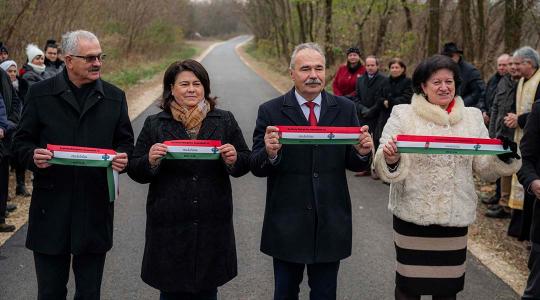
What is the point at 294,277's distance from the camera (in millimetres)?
3688

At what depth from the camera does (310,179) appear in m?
3.48

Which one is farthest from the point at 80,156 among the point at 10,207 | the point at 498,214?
the point at 498,214

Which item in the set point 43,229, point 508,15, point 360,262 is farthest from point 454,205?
point 508,15

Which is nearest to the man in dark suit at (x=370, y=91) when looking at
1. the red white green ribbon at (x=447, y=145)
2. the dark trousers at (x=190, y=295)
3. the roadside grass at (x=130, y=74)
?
the red white green ribbon at (x=447, y=145)

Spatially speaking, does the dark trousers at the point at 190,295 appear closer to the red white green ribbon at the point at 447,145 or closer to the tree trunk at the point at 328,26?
the red white green ribbon at the point at 447,145

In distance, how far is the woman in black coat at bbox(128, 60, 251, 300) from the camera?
3.42 meters

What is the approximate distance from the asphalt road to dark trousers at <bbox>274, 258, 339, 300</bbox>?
123cm

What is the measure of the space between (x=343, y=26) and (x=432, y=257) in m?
19.3

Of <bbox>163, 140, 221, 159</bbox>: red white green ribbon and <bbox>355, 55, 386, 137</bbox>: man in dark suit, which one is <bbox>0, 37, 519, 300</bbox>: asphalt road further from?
<bbox>163, 140, 221, 159</bbox>: red white green ribbon

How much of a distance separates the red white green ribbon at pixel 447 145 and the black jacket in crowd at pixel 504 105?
3.48 meters

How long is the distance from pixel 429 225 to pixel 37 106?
268cm

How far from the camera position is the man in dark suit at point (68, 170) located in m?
3.49

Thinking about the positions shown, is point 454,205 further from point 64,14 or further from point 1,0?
point 64,14

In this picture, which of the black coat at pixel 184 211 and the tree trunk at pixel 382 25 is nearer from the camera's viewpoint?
the black coat at pixel 184 211
